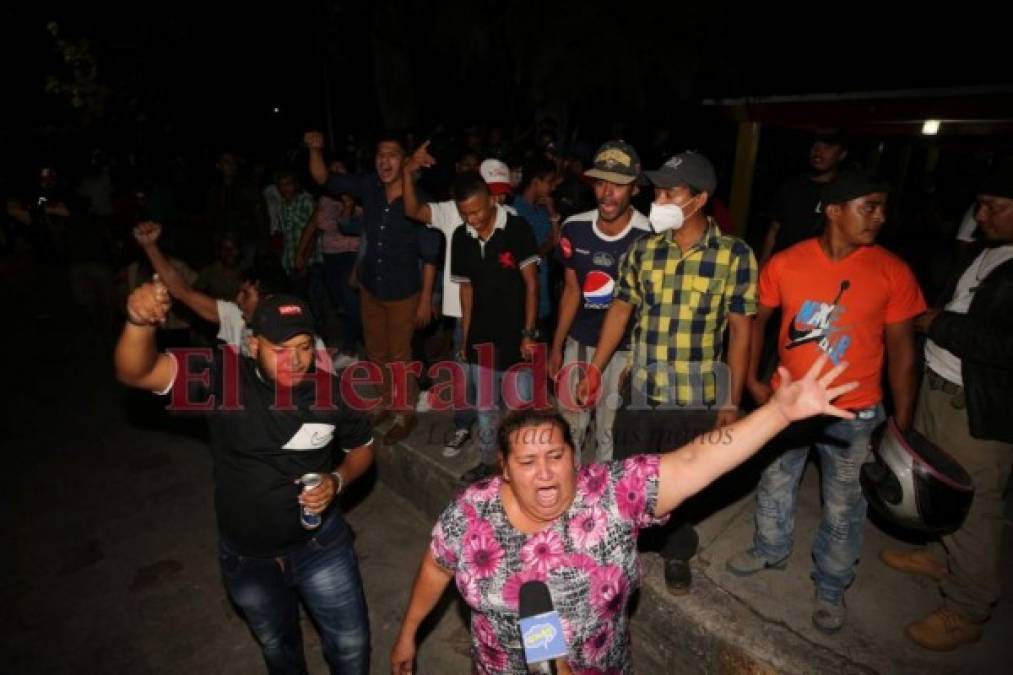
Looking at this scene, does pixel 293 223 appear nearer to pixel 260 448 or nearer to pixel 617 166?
pixel 617 166

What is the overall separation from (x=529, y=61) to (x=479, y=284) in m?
12.4

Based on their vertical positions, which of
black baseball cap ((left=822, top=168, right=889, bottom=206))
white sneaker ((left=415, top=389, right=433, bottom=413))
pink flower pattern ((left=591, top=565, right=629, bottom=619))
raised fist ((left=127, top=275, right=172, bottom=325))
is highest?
black baseball cap ((left=822, top=168, right=889, bottom=206))

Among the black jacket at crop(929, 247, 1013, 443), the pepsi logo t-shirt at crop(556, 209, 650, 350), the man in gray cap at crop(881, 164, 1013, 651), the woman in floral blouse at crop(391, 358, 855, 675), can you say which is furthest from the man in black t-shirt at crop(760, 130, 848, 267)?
the woman in floral blouse at crop(391, 358, 855, 675)

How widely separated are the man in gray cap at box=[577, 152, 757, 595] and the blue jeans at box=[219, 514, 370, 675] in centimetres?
175

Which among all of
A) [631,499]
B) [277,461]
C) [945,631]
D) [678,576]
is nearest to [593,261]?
[678,576]

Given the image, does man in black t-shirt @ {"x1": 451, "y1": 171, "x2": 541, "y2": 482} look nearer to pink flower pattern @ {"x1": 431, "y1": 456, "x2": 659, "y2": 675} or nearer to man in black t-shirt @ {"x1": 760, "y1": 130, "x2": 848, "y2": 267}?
man in black t-shirt @ {"x1": 760, "y1": 130, "x2": 848, "y2": 267}

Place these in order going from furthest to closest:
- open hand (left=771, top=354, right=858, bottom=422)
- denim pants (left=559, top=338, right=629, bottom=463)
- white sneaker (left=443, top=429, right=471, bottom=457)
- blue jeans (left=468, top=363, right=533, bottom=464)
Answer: white sneaker (left=443, top=429, right=471, bottom=457) → blue jeans (left=468, top=363, right=533, bottom=464) → denim pants (left=559, top=338, right=629, bottom=463) → open hand (left=771, top=354, right=858, bottom=422)

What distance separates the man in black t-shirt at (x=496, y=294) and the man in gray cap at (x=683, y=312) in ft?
3.46

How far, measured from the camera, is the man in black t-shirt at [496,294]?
4484 mm

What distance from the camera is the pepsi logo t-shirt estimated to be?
13.1 feet

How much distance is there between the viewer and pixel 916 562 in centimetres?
381

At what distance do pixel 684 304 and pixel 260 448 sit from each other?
7.41 feet

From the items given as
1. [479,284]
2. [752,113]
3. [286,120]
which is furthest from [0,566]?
[286,120]

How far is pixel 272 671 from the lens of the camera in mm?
3268
